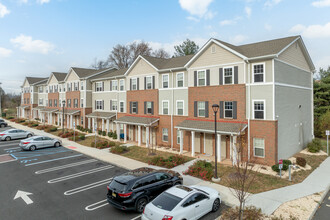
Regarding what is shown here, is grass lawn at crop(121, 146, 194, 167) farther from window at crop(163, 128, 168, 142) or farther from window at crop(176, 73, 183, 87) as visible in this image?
window at crop(176, 73, 183, 87)

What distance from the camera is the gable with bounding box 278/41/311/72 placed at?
1877 centimetres

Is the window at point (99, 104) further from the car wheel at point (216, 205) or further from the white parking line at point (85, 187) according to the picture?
the car wheel at point (216, 205)

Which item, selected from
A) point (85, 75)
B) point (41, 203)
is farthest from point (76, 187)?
point (85, 75)

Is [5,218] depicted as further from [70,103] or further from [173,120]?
[70,103]

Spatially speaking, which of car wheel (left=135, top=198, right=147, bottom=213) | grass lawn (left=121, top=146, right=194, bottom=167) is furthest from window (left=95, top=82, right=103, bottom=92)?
car wheel (left=135, top=198, right=147, bottom=213)

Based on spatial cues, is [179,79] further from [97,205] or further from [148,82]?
[97,205]

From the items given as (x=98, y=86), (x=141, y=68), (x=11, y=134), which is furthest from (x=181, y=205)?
(x=11, y=134)

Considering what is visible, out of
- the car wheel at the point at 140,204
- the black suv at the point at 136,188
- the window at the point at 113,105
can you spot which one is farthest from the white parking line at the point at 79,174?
the window at the point at 113,105

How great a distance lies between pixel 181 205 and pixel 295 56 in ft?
64.8

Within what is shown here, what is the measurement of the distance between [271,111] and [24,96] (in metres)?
65.7

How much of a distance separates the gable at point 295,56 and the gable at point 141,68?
13.8 meters

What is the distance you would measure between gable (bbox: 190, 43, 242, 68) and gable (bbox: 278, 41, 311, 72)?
4.01 metres

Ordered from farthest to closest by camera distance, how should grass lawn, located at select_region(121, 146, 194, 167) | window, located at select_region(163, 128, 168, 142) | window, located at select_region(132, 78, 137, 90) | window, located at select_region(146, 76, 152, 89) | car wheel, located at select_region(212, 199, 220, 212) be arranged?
window, located at select_region(132, 78, 137, 90) → window, located at select_region(146, 76, 152, 89) → window, located at select_region(163, 128, 168, 142) → grass lawn, located at select_region(121, 146, 194, 167) → car wheel, located at select_region(212, 199, 220, 212)

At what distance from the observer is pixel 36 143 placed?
23969 millimetres
